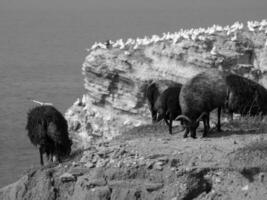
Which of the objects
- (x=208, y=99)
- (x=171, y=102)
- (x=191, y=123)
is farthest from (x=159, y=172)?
(x=171, y=102)

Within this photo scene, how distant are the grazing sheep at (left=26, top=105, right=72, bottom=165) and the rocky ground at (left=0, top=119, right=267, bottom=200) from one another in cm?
118

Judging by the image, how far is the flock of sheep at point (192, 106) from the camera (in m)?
13.6

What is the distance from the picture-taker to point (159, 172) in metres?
11.6

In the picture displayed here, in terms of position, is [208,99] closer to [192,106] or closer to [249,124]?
[192,106]

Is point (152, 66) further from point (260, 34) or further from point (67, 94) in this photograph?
point (67, 94)

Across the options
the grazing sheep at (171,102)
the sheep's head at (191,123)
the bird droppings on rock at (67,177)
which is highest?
the grazing sheep at (171,102)

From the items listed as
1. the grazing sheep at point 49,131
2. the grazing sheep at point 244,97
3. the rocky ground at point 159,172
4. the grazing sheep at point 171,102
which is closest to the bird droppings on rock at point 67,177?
the rocky ground at point 159,172

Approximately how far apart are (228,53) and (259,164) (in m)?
27.0

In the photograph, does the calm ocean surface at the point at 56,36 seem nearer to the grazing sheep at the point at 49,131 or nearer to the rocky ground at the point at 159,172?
the grazing sheep at the point at 49,131

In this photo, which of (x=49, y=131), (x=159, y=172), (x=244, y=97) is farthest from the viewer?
(x=49, y=131)

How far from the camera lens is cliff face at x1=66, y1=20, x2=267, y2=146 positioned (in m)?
37.8

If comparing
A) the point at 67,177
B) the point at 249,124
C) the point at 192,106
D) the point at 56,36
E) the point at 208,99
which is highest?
the point at 56,36

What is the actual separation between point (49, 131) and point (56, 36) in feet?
187

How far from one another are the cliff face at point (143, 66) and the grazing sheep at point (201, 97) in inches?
877
